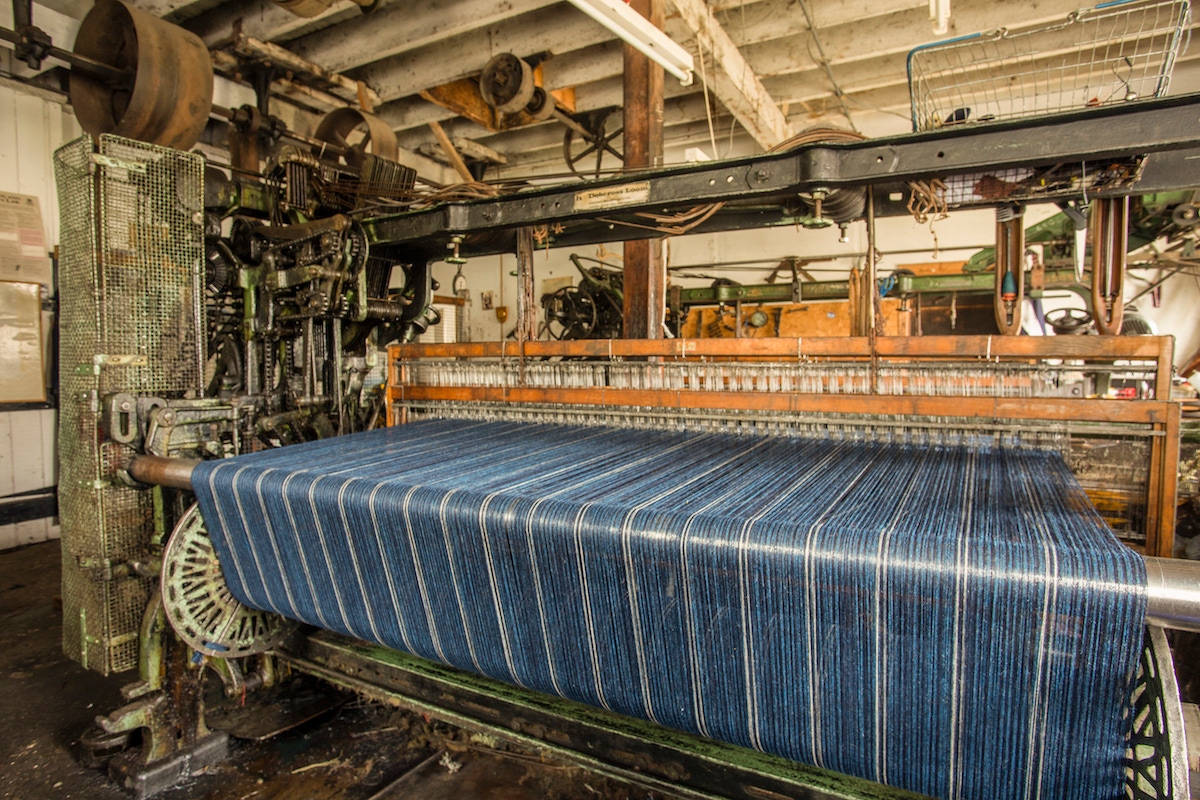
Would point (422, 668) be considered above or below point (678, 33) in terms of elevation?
below

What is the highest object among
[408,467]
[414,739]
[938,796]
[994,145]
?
[994,145]

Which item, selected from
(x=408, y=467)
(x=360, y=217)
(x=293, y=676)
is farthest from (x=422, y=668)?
(x=360, y=217)

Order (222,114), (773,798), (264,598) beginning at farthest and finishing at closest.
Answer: (222,114) < (264,598) < (773,798)

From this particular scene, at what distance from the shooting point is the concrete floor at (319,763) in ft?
7.36

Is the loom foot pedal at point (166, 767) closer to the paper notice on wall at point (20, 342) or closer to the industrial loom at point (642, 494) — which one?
the industrial loom at point (642, 494)

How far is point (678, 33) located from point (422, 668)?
4.20 metres

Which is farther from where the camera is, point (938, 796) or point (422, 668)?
point (422, 668)

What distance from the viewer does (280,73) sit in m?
5.13

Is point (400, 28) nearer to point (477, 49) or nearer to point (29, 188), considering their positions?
point (477, 49)

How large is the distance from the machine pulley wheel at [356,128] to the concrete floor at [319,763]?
8.75 ft

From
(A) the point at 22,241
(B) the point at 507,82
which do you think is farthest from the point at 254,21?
(A) the point at 22,241

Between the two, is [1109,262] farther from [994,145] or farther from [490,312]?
[490,312]

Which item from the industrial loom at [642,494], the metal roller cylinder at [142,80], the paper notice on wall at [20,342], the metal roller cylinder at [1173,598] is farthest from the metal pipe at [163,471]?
the paper notice on wall at [20,342]

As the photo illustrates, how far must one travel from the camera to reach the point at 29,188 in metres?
4.80
